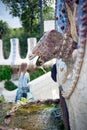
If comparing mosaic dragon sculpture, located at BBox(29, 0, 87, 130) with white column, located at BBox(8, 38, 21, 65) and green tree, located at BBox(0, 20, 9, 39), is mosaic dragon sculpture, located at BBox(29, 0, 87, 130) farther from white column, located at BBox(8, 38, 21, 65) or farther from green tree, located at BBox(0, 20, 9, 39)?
green tree, located at BBox(0, 20, 9, 39)

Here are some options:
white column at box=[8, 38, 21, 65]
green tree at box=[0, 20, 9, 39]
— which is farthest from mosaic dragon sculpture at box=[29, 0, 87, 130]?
green tree at box=[0, 20, 9, 39]

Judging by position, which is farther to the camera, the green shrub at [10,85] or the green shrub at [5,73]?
the green shrub at [5,73]

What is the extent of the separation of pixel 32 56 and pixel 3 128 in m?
0.48

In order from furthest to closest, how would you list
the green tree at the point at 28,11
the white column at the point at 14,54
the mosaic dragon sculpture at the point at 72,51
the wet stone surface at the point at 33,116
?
the green tree at the point at 28,11 < the white column at the point at 14,54 < the wet stone surface at the point at 33,116 < the mosaic dragon sculpture at the point at 72,51

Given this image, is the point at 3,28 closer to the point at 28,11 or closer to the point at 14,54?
the point at 28,11

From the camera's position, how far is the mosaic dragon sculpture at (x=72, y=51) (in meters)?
1.67

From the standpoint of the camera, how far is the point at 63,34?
1855 millimetres

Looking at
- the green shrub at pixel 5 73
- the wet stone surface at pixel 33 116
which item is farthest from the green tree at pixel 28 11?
the wet stone surface at pixel 33 116

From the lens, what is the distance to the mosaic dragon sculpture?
1.67 metres

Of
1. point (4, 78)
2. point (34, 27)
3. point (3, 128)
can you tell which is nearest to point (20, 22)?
point (34, 27)

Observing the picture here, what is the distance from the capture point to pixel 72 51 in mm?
1778

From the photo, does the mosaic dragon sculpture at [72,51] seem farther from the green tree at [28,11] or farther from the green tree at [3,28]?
the green tree at [3,28]

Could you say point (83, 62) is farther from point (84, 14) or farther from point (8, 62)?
point (8, 62)

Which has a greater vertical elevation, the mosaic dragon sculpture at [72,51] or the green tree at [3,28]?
the mosaic dragon sculpture at [72,51]
